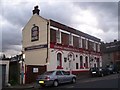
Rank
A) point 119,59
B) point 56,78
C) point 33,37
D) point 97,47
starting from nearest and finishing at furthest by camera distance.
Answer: point 56,78 → point 33,37 → point 97,47 → point 119,59

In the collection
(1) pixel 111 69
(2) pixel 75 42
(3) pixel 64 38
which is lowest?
(1) pixel 111 69

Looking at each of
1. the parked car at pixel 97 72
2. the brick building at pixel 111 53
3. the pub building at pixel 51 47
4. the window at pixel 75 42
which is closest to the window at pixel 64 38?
the pub building at pixel 51 47

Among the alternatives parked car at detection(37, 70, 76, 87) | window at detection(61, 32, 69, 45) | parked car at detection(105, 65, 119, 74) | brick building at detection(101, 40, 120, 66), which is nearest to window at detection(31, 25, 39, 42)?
window at detection(61, 32, 69, 45)

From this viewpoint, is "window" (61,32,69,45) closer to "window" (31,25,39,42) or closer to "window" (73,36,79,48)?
"window" (73,36,79,48)

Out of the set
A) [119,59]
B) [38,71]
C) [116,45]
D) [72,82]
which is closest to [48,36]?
[38,71]

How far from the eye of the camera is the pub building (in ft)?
95.0

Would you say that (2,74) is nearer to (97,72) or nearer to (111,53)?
(97,72)

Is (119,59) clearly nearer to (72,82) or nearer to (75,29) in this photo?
(75,29)

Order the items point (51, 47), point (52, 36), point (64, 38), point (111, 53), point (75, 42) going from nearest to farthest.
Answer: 1. point (51, 47)
2. point (52, 36)
3. point (64, 38)
4. point (75, 42)
5. point (111, 53)

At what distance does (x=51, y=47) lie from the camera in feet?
95.8

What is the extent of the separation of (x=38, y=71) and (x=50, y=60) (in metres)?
2.99

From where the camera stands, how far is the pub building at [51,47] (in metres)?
29.0

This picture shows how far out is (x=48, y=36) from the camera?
96.2ft

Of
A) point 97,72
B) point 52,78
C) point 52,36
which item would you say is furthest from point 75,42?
point 52,78
